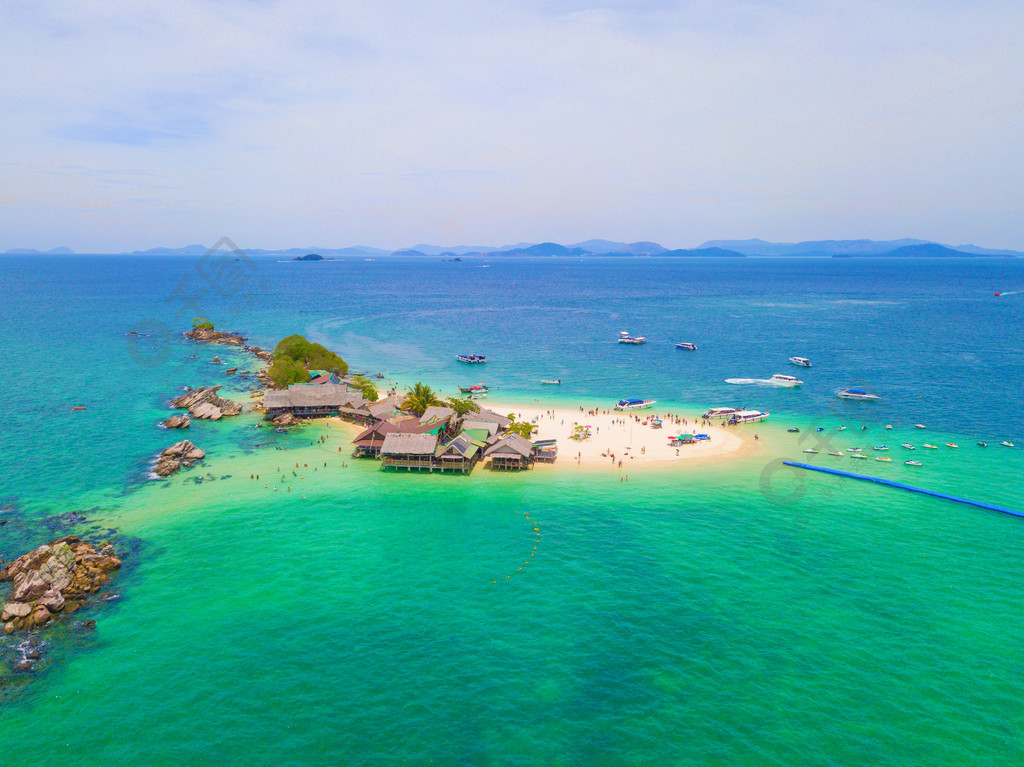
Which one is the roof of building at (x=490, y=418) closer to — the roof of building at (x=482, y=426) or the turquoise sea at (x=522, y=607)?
the roof of building at (x=482, y=426)

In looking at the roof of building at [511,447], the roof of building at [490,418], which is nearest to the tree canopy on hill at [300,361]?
the roof of building at [490,418]

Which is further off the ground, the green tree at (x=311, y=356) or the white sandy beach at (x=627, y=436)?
the green tree at (x=311, y=356)

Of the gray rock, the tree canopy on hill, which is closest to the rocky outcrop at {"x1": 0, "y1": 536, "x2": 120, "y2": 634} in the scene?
the gray rock

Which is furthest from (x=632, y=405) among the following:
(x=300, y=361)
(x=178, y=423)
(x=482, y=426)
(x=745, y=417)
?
(x=178, y=423)

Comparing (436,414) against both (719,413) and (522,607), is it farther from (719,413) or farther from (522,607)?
(719,413)

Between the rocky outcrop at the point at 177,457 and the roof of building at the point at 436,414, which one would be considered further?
the roof of building at the point at 436,414

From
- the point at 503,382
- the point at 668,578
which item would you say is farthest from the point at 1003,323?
the point at 668,578

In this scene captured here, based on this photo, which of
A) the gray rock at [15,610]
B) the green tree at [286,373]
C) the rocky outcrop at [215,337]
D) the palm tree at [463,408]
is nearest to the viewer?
the gray rock at [15,610]

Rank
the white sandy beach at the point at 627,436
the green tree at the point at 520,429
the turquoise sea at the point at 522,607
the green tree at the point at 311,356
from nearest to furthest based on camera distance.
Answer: the turquoise sea at the point at 522,607
the white sandy beach at the point at 627,436
the green tree at the point at 520,429
the green tree at the point at 311,356
